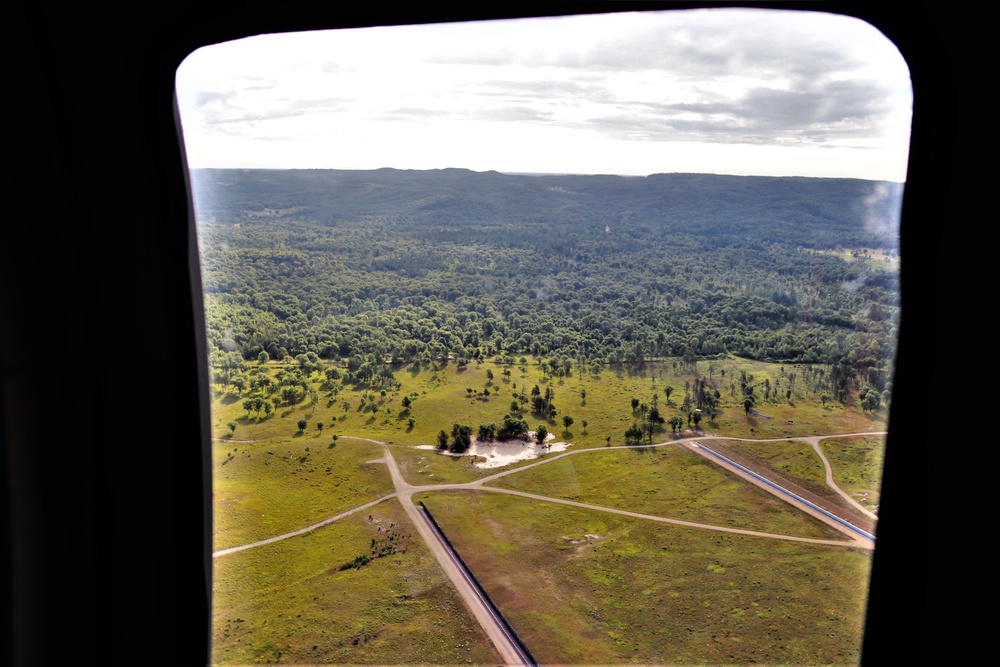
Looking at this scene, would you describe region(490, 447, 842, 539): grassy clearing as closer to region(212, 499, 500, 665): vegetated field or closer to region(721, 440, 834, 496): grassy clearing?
region(721, 440, 834, 496): grassy clearing

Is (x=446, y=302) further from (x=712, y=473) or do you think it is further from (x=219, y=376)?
(x=219, y=376)

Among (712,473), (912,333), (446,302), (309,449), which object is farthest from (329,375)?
(912,333)

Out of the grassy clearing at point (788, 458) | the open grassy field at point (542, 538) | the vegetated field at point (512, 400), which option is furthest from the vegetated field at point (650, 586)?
the vegetated field at point (512, 400)

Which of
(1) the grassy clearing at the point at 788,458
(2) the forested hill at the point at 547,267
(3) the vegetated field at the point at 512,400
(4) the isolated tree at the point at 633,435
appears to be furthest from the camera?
(4) the isolated tree at the point at 633,435

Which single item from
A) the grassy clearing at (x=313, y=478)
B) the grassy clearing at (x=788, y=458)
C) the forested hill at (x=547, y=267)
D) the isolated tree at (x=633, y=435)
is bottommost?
the grassy clearing at (x=313, y=478)

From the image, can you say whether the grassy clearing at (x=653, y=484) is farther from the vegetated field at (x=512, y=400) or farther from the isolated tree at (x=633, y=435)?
the vegetated field at (x=512, y=400)

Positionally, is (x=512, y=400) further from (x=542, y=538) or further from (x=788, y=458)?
(x=788, y=458)
